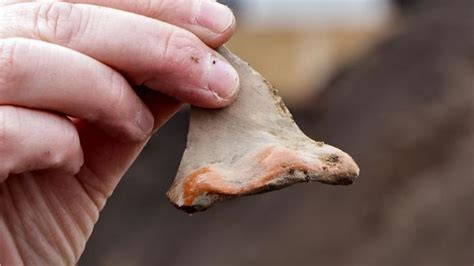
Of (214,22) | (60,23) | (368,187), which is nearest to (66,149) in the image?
(60,23)

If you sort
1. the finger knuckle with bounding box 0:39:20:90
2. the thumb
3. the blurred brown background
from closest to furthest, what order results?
1. the finger knuckle with bounding box 0:39:20:90
2. the thumb
3. the blurred brown background

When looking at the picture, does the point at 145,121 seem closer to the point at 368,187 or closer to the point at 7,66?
the point at 7,66

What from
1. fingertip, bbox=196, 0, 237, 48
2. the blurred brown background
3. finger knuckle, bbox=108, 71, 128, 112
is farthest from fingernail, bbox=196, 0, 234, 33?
the blurred brown background

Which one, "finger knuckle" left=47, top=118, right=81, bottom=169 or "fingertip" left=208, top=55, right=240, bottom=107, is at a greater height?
"fingertip" left=208, top=55, right=240, bottom=107

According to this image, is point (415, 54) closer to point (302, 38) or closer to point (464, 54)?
point (464, 54)

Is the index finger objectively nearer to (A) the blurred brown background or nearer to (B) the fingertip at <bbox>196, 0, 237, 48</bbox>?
(B) the fingertip at <bbox>196, 0, 237, 48</bbox>

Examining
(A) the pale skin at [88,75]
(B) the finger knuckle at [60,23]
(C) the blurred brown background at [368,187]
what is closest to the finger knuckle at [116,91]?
(A) the pale skin at [88,75]
